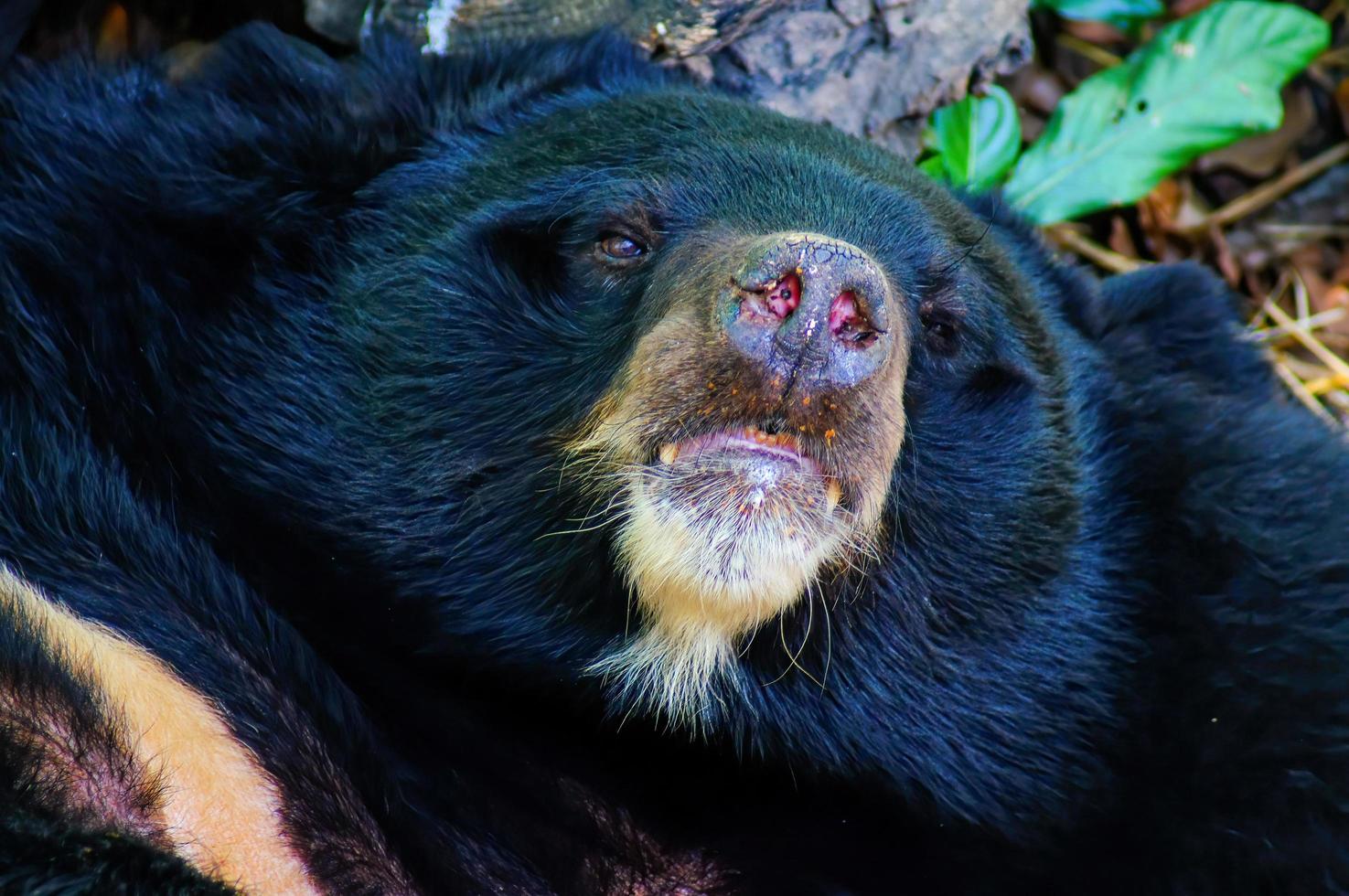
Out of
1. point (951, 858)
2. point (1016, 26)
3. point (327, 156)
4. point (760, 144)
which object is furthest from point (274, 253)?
point (1016, 26)

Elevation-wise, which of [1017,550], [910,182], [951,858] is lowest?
[951,858]

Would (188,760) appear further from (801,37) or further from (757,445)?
(801,37)

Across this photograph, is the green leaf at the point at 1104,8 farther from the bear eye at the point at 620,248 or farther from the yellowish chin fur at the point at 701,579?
the yellowish chin fur at the point at 701,579

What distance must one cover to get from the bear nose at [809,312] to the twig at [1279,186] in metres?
3.98

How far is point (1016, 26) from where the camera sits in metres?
4.93

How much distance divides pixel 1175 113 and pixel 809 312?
11.6ft

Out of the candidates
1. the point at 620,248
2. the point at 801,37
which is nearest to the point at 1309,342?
the point at 801,37

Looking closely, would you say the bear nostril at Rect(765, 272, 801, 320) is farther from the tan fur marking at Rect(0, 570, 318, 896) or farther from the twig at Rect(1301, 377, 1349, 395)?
the twig at Rect(1301, 377, 1349, 395)

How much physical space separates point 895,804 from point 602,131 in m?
1.61

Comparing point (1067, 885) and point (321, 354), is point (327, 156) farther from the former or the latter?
point (1067, 885)

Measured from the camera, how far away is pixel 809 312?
2750mm

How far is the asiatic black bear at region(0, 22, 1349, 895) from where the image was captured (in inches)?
120

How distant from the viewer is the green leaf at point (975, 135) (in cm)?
541

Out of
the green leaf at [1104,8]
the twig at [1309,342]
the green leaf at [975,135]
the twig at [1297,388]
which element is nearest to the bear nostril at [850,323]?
the green leaf at [975,135]
